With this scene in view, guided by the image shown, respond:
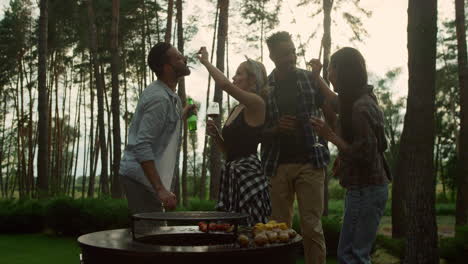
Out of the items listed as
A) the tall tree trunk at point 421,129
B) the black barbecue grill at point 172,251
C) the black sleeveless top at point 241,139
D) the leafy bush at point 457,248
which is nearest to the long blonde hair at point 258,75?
the black sleeveless top at point 241,139

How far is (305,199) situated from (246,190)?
0.61 metres

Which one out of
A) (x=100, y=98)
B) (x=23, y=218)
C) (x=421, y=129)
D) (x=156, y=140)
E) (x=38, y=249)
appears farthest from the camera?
(x=100, y=98)

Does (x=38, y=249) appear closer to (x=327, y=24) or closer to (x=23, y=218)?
(x=23, y=218)

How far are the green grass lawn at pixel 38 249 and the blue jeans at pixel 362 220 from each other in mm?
4161

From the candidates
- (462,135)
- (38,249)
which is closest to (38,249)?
(38,249)

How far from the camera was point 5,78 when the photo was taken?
25219 mm

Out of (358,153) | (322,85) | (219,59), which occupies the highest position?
(219,59)

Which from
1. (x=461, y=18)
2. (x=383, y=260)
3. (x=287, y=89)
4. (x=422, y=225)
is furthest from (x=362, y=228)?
(x=461, y=18)

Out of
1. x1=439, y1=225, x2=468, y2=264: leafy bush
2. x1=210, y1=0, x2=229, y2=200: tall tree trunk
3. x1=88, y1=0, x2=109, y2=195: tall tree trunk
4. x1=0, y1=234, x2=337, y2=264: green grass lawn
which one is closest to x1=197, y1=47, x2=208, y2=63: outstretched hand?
x1=439, y1=225, x2=468, y2=264: leafy bush

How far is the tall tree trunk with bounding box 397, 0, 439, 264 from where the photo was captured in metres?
4.42

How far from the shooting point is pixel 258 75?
3.32m

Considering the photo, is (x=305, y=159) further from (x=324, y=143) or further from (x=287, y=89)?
(x=287, y=89)

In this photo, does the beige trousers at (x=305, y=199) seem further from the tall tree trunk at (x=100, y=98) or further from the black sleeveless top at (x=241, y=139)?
the tall tree trunk at (x=100, y=98)

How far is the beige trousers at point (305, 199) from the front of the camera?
341cm
